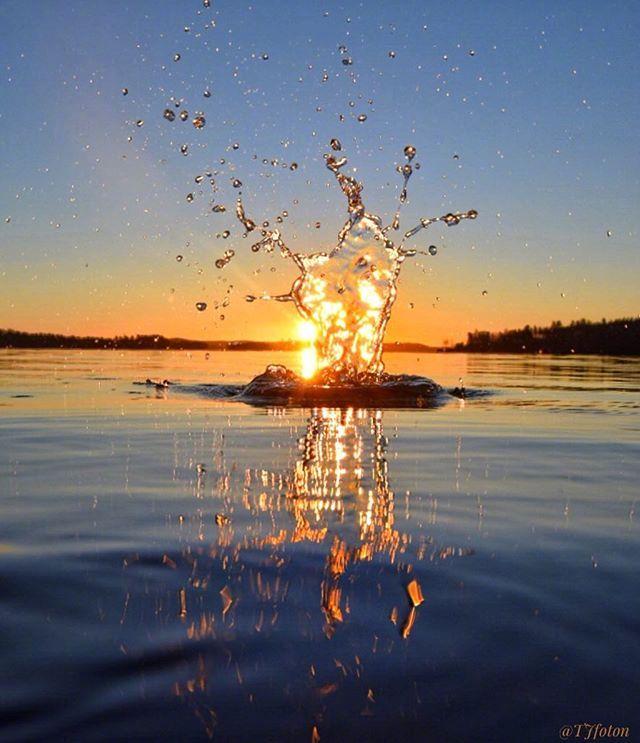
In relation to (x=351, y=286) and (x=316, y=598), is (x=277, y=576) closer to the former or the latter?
(x=316, y=598)

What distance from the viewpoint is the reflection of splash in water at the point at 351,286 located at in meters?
16.5

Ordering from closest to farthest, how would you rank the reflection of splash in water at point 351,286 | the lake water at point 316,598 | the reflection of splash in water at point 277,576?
the lake water at point 316,598
the reflection of splash in water at point 277,576
the reflection of splash in water at point 351,286

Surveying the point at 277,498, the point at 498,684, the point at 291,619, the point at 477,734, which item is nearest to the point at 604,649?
the point at 498,684

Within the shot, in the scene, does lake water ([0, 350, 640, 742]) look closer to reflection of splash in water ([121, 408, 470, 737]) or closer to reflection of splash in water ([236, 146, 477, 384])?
reflection of splash in water ([121, 408, 470, 737])

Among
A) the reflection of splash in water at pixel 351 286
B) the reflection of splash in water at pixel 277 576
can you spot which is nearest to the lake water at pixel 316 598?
the reflection of splash in water at pixel 277 576

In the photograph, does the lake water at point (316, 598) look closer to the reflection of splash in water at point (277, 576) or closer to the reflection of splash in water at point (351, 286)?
the reflection of splash in water at point (277, 576)

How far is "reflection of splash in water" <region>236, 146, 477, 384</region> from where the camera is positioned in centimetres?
1652

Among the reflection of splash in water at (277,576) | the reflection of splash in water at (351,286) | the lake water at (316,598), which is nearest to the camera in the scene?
the lake water at (316,598)

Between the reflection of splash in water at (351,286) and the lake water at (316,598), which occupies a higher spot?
the reflection of splash in water at (351,286)

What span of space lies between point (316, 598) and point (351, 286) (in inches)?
546

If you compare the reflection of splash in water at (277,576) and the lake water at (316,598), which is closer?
the lake water at (316,598)

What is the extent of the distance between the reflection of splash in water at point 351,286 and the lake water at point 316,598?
9828 mm

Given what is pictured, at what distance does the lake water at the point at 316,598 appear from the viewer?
6.84ft

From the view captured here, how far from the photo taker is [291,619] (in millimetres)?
2711
